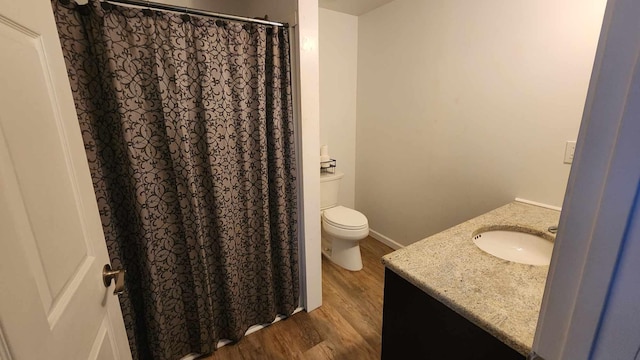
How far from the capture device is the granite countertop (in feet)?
2.23

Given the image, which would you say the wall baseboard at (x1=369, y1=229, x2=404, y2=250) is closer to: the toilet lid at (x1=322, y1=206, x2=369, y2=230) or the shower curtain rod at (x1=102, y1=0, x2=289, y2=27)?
the toilet lid at (x1=322, y1=206, x2=369, y2=230)

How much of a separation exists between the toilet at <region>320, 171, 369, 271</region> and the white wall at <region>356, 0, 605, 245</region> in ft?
1.63

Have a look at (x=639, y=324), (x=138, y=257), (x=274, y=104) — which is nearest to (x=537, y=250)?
(x=639, y=324)

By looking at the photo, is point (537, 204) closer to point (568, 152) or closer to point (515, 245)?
point (568, 152)

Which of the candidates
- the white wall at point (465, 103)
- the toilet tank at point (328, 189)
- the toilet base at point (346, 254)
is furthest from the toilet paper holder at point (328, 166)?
the toilet base at point (346, 254)

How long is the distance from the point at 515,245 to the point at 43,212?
5.55 ft

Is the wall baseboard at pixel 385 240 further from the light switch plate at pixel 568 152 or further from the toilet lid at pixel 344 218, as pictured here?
the light switch plate at pixel 568 152

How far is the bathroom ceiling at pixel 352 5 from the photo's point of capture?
7.13 feet

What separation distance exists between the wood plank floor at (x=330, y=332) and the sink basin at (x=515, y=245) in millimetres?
881

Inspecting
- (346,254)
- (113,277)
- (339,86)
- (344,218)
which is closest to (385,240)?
(346,254)

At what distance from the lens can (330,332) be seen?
5.47 ft

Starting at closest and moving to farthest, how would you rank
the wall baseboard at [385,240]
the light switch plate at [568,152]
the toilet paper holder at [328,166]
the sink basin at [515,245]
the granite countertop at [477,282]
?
the granite countertop at [477,282]
the sink basin at [515,245]
the light switch plate at [568,152]
the toilet paper holder at [328,166]
the wall baseboard at [385,240]

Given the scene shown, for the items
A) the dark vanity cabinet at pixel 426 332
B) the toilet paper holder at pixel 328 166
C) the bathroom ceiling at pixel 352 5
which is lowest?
the dark vanity cabinet at pixel 426 332

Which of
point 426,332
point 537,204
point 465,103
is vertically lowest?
point 426,332
